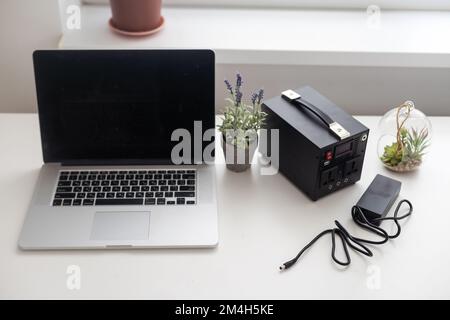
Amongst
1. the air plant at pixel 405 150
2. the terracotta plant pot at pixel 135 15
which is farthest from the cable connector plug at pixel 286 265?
the terracotta plant pot at pixel 135 15

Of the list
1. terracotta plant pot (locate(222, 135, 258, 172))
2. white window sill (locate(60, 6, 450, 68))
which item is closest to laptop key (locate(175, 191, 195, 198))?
terracotta plant pot (locate(222, 135, 258, 172))

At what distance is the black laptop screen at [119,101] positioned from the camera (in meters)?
1.15

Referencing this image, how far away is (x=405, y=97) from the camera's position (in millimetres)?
1611

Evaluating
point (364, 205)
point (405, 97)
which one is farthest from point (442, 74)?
point (364, 205)

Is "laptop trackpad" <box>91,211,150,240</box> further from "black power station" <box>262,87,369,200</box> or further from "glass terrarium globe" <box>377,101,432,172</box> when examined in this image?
"glass terrarium globe" <box>377,101,432,172</box>

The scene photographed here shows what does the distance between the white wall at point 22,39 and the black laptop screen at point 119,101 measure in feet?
1.11

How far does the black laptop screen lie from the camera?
3.76 ft

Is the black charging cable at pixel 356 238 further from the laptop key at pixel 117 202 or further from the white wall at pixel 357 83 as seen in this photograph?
the white wall at pixel 357 83

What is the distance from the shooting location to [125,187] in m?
1.17

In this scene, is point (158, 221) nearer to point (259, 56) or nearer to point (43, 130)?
point (43, 130)

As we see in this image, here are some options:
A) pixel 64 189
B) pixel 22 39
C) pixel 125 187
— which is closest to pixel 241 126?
pixel 125 187

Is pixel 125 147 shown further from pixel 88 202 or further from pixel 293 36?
pixel 293 36

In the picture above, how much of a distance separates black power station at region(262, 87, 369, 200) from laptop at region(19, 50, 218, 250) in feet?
0.50

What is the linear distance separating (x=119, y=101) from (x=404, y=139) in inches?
24.0
